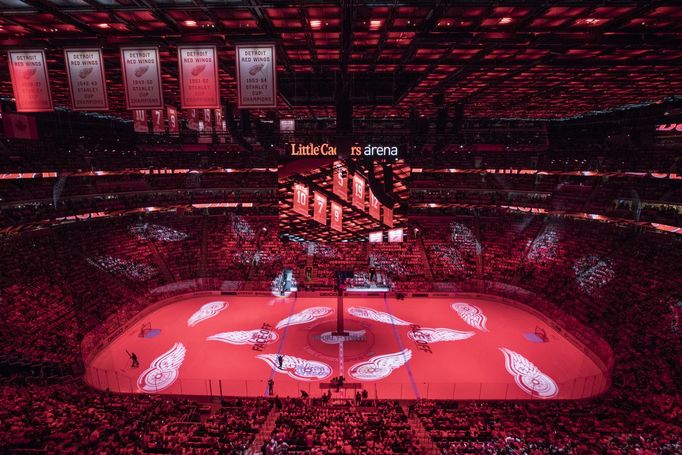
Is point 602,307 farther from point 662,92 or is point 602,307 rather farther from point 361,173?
point 361,173

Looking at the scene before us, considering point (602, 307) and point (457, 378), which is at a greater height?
point (602, 307)

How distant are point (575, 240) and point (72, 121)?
1718 inches

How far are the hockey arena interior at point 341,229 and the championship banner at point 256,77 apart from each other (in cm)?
6

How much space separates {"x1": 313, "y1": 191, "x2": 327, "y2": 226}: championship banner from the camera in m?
19.3

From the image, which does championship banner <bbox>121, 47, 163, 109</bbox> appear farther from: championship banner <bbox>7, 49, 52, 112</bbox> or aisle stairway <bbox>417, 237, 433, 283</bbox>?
aisle stairway <bbox>417, 237, 433, 283</bbox>

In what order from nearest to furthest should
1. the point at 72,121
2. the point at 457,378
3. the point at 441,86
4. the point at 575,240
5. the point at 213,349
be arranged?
the point at 441,86 < the point at 457,378 < the point at 213,349 < the point at 72,121 < the point at 575,240

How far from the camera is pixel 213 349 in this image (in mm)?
21734

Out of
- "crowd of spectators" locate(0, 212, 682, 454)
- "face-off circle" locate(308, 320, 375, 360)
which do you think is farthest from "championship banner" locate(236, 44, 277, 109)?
"face-off circle" locate(308, 320, 375, 360)

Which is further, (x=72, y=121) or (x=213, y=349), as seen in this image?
(x=72, y=121)

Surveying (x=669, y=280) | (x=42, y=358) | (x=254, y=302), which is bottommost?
(x=254, y=302)

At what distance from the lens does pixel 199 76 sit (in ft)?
32.5

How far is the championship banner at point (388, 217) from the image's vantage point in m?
19.8

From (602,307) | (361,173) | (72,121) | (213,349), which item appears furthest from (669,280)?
(72,121)

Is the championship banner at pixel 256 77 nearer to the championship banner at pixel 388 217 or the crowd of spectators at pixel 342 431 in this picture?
the crowd of spectators at pixel 342 431
